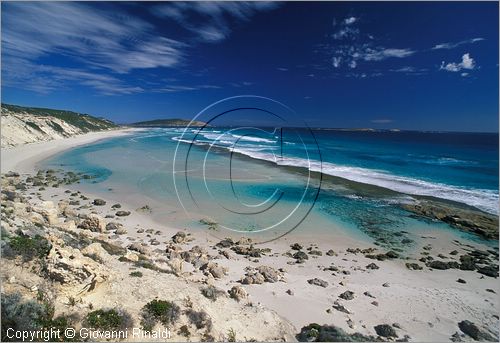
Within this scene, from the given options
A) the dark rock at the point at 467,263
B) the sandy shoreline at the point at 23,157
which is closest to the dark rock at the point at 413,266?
the dark rock at the point at 467,263

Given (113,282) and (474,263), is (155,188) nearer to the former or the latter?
(113,282)

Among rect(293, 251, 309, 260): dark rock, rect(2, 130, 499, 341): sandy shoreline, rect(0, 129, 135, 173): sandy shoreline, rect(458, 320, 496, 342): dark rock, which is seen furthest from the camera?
rect(0, 129, 135, 173): sandy shoreline

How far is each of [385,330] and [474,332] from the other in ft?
10.3

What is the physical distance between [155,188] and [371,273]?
20.1m

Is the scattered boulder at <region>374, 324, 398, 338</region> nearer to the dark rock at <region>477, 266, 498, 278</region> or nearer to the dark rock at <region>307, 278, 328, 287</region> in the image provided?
the dark rock at <region>307, 278, 328, 287</region>

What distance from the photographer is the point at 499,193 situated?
3198 centimetres

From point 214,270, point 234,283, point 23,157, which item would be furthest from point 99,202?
point 23,157

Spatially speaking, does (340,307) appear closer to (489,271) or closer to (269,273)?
(269,273)

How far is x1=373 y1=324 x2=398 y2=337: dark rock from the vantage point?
958 centimetres

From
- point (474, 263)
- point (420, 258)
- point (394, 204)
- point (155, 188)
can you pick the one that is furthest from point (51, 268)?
point (394, 204)

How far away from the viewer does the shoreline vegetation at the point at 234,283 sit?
789 centimetres

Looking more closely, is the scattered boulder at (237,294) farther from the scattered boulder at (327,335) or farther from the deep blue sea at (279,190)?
the deep blue sea at (279,190)

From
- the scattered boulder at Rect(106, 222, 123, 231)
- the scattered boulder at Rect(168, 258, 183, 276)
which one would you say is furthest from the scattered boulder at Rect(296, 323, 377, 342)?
the scattered boulder at Rect(106, 222, 123, 231)

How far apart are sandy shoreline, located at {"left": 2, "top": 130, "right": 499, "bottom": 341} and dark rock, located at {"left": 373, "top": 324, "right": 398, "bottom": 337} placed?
0.19m
